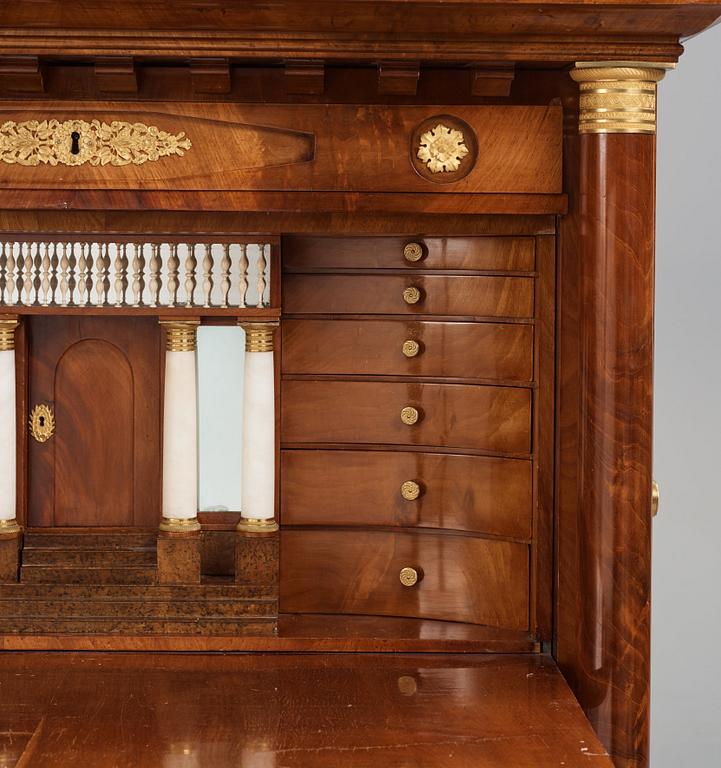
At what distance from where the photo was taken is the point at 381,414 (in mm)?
2719

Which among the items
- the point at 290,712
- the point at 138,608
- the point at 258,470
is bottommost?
the point at 290,712

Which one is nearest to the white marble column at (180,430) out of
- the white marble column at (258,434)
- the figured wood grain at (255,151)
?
the white marble column at (258,434)

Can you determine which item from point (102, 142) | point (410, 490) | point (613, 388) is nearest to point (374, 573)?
point (410, 490)

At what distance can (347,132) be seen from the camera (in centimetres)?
234

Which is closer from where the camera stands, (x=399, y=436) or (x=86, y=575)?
(x=86, y=575)

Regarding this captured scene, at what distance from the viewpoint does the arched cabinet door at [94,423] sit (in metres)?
2.68

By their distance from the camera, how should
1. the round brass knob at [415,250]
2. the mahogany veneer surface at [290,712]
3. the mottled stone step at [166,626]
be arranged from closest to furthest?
the mahogany veneer surface at [290,712] < the mottled stone step at [166,626] < the round brass knob at [415,250]

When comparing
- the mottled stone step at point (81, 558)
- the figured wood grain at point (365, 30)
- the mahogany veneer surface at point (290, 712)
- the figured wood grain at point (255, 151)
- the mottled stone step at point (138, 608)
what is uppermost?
the figured wood grain at point (365, 30)

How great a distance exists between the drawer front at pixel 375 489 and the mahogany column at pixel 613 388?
369mm

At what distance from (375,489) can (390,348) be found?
0.30 metres

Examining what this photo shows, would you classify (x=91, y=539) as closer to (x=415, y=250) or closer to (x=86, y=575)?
(x=86, y=575)

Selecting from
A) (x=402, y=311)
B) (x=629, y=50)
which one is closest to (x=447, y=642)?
(x=402, y=311)

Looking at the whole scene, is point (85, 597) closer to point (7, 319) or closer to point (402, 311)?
point (7, 319)

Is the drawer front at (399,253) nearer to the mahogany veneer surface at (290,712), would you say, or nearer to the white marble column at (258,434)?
the white marble column at (258,434)
